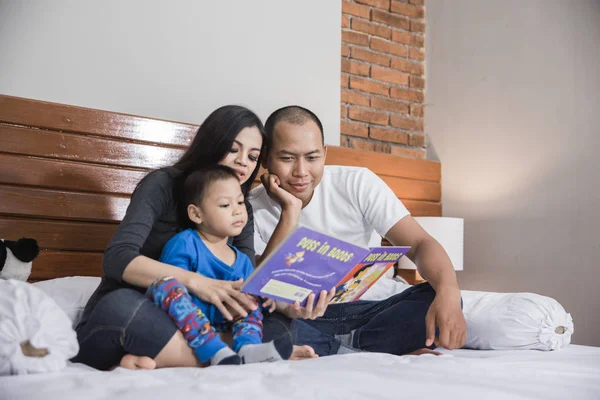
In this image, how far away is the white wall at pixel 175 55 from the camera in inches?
93.0

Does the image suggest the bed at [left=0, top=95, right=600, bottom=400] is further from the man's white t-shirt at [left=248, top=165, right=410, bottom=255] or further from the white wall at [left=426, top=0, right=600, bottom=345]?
the man's white t-shirt at [left=248, top=165, right=410, bottom=255]

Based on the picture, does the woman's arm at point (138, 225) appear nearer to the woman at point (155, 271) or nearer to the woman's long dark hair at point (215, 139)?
the woman at point (155, 271)

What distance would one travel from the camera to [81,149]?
2.35 m

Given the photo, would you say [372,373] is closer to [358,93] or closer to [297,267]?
[297,267]

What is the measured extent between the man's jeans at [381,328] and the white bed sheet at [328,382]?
342 millimetres

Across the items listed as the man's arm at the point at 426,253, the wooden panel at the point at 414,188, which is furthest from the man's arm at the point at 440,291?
the wooden panel at the point at 414,188

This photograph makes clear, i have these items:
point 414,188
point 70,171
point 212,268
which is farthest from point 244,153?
point 414,188

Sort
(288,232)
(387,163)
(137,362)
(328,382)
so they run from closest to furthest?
1. (328,382)
2. (137,362)
3. (288,232)
4. (387,163)

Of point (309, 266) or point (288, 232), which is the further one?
point (288, 232)

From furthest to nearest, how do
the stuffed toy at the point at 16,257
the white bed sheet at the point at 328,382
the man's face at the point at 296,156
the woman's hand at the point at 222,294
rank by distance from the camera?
the man's face at the point at 296,156, the stuffed toy at the point at 16,257, the woman's hand at the point at 222,294, the white bed sheet at the point at 328,382

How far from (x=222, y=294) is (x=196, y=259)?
172 mm

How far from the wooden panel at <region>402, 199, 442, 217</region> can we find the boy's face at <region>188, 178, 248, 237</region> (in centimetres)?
195

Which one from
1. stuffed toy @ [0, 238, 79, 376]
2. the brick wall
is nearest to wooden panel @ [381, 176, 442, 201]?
the brick wall

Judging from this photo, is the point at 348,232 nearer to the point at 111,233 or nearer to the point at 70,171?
the point at 111,233
